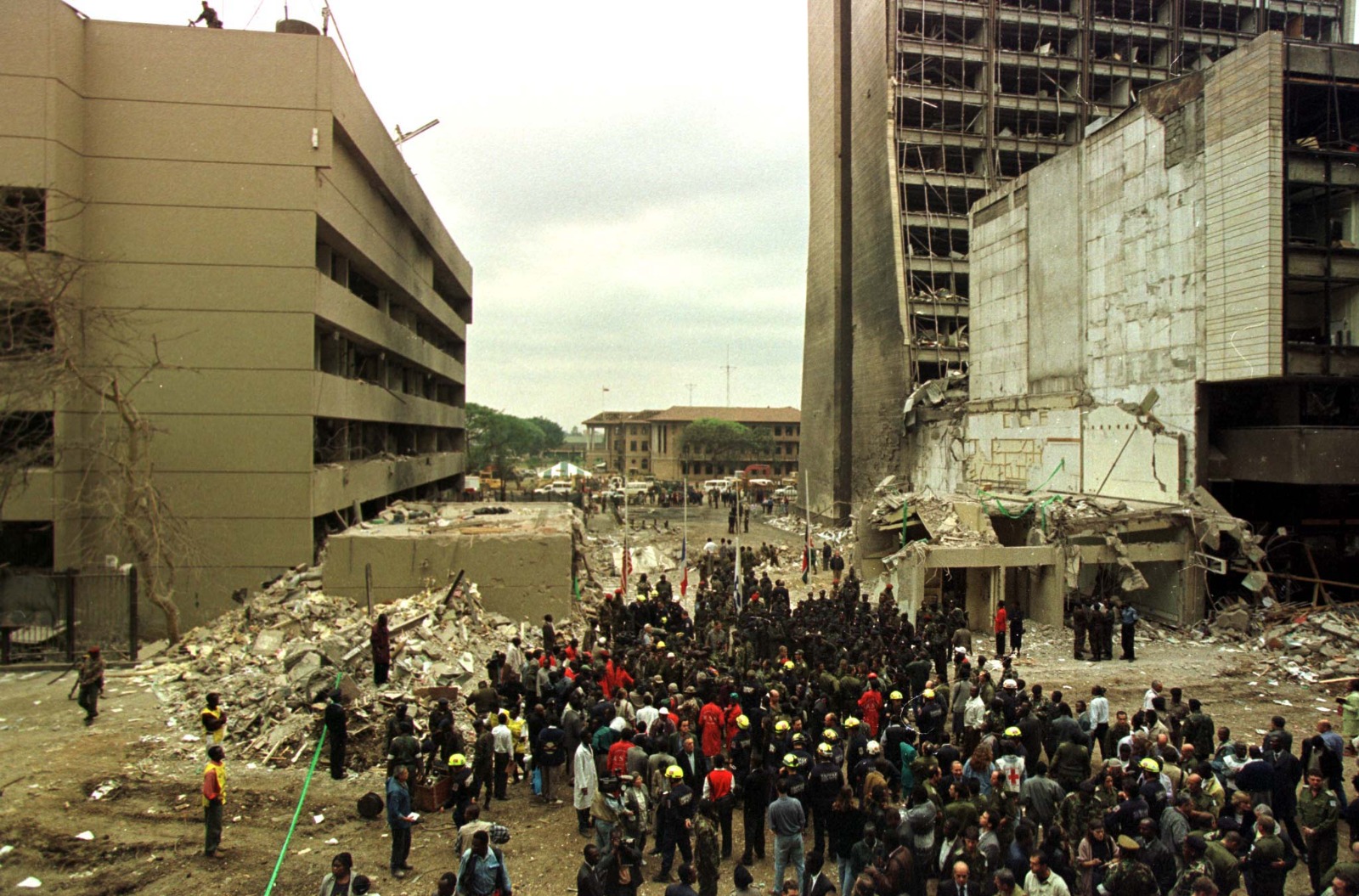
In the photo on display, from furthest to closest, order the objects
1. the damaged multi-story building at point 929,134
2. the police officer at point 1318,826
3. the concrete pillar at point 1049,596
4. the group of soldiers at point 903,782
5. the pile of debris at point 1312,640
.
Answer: the damaged multi-story building at point 929,134 → the concrete pillar at point 1049,596 → the pile of debris at point 1312,640 → the police officer at point 1318,826 → the group of soldiers at point 903,782

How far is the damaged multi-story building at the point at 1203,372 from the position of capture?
2036 cm

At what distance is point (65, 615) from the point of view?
1667 centimetres

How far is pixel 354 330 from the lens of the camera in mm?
24203

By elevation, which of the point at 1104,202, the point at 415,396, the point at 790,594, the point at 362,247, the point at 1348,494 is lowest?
the point at 790,594

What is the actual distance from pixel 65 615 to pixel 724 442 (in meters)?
72.9

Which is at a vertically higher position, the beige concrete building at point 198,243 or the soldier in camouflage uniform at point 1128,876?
the beige concrete building at point 198,243

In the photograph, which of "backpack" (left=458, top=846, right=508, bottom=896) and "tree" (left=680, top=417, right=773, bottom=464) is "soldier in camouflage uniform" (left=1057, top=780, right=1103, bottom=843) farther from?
"tree" (left=680, top=417, right=773, bottom=464)

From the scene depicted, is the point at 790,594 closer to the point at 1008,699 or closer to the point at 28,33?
the point at 1008,699

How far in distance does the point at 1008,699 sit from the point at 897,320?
1325 inches

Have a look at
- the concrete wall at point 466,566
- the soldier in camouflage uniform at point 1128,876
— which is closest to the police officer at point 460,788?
the soldier in camouflage uniform at point 1128,876

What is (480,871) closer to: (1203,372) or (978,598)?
(978,598)

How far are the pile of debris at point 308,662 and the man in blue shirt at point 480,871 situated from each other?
583 cm

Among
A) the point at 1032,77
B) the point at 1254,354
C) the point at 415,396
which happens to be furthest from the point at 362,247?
the point at 1032,77

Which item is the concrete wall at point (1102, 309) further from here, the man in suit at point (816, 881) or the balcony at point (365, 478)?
the balcony at point (365, 478)
